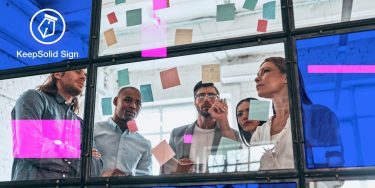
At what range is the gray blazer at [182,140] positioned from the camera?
6.68 feet

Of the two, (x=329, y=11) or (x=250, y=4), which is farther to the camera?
(x=250, y=4)

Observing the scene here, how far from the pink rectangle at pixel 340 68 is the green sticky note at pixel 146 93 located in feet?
2.78

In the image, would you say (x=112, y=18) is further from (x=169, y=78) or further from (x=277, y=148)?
(x=277, y=148)

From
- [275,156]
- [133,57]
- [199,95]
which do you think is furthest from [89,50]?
[275,156]

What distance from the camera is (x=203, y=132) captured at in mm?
2086

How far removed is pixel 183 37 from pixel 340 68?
33.1 inches

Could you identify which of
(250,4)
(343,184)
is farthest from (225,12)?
(343,184)

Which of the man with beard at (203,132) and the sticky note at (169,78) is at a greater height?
the sticky note at (169,78)

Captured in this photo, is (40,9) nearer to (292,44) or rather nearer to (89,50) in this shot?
(89,50)

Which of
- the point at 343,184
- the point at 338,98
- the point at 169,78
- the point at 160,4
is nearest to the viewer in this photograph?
the point at 343,184

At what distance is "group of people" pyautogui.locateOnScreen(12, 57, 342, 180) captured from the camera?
188 centimetres

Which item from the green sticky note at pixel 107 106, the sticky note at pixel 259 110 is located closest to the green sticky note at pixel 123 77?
the green sticky note at pixel 107 106

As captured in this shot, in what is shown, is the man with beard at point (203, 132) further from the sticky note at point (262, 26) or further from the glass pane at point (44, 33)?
the glass pane at point (44, 33)

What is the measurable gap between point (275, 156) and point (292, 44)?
0.56 meters
